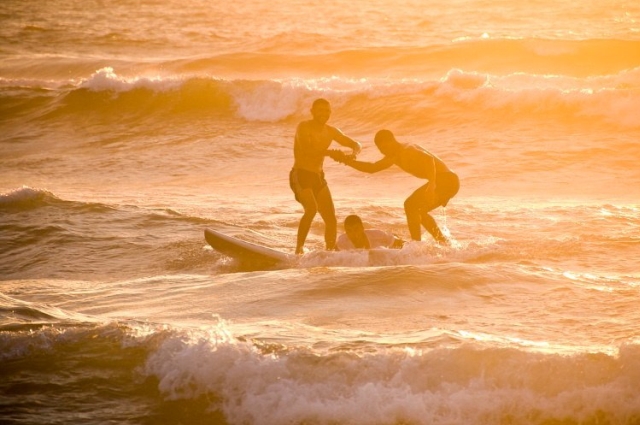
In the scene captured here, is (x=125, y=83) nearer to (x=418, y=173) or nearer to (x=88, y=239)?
(x=88, y=239)

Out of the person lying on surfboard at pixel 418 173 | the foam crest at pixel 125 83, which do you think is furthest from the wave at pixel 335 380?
the foam crest at pixel 125 83

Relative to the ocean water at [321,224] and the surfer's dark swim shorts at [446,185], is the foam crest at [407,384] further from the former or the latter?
the surfer's dark swim shorts at [446,185]

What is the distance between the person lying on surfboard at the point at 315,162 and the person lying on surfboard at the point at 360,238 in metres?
0.19

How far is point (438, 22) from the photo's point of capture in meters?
31.1

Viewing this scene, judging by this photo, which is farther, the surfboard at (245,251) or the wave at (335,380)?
the surfboard at (245,251)

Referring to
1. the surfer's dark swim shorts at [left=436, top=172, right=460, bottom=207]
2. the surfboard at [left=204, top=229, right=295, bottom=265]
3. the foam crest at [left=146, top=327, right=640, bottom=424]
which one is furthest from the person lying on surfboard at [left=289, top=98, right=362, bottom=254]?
the foam crest at [left=146, top=327, right=640, bottom=424]

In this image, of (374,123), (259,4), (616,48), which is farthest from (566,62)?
(259,4)

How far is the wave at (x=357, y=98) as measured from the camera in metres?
20.4

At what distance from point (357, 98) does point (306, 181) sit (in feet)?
38.8

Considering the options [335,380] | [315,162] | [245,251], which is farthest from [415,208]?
[335,380]

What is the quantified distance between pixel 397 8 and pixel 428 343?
28087 millimetres

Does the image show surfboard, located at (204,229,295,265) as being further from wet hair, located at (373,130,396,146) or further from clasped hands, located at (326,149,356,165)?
wet hair, located at (373,130,396,146)

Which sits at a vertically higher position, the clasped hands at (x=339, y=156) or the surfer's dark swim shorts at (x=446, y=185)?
the clasped hands at (x=339, y=156)

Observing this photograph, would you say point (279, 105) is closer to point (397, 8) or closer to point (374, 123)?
point (374, 123)
